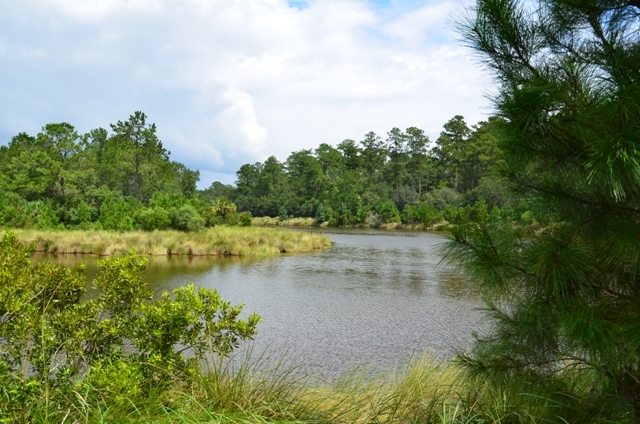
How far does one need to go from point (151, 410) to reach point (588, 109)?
2575 millimetres

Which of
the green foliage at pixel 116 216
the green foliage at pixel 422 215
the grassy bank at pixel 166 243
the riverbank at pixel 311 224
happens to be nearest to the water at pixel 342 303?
the grassy bank at pixel 166 243

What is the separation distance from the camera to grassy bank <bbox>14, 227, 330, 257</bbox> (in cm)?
1879

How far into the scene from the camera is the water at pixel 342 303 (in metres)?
6.90

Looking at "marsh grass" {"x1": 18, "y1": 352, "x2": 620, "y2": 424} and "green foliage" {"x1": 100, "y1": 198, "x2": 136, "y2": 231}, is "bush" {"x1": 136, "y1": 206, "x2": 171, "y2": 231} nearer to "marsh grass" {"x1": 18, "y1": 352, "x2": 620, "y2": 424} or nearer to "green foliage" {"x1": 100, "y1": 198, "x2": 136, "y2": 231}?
"green foliage" {"x1": 100, "y1": 198, "x2": 136, "y2": 231}

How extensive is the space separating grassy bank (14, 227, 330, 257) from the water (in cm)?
126

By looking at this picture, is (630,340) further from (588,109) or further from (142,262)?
(142,262)

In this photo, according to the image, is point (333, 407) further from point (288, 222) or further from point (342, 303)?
point (288, 222)

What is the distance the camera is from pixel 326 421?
2770 mm

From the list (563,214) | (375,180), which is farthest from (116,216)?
(375,180)

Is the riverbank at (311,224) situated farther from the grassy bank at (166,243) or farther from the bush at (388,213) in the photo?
the grassy bank at (166,243)

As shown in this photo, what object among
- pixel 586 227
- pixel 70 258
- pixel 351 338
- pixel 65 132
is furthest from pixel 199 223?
pixel 586 227

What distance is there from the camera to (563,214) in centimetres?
263

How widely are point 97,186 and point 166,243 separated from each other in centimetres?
1586

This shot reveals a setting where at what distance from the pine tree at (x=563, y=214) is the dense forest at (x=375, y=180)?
127ft
